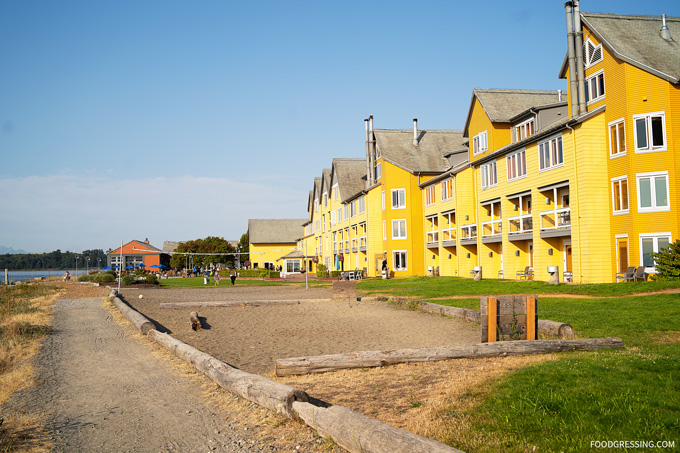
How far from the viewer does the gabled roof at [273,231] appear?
105125 millimetres

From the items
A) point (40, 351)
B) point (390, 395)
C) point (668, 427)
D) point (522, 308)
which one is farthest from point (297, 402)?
point (40, 351)

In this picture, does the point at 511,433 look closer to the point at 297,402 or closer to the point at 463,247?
the point at 297,402

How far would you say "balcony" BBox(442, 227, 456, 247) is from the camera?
142 feet

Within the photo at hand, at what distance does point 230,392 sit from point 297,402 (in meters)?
1.99

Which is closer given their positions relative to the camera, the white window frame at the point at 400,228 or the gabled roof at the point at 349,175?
the white window frame at the point at 400,228

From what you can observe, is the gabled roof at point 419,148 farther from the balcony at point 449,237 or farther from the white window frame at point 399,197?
the balcony at point 449,237

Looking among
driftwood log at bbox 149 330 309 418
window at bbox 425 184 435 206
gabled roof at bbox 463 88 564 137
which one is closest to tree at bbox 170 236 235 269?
window at bbox 425 184 435 206

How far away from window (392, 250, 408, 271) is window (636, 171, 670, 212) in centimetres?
2815

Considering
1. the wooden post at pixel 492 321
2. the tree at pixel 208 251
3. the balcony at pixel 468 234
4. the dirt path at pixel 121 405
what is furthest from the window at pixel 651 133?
the tree at pixel 208 251

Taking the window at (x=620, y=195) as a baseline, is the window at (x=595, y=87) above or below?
above

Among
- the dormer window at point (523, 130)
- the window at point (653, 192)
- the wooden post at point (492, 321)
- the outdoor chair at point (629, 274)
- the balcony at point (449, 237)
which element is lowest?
the wooden post at point (492, 321)

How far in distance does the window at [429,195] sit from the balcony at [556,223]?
17890mm

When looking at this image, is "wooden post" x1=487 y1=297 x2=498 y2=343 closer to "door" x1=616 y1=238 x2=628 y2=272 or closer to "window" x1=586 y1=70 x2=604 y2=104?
"door" x1=616 y1=238 x2=628 y2=272

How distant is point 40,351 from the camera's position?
1287 centimetres
